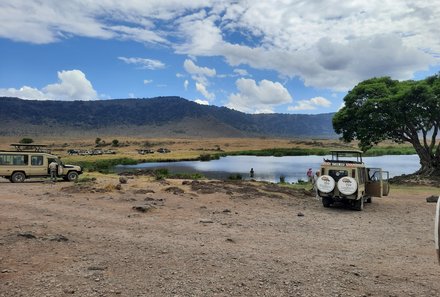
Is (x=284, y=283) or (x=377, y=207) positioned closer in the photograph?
(x=284, y=283)

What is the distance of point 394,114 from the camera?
33031 millimetres

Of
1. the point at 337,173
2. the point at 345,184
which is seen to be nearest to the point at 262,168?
the point at 337,173

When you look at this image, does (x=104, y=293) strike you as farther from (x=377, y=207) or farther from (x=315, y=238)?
(x=377, y=207)

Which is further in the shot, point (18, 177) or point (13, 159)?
point (18, 177)

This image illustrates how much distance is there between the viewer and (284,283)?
8.41m

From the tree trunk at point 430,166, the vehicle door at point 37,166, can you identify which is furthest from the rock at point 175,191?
the tree trunk at point 430,166

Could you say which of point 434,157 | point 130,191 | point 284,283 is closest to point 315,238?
point 284,283

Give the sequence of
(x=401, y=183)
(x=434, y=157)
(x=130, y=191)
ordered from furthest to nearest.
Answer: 1. (x=434, y=157)
2. (x=401, y=183)
3. (x=130, y=191)

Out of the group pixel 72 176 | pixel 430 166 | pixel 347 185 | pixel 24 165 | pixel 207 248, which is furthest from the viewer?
pixel 430 166

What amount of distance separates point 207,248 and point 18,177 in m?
21.3

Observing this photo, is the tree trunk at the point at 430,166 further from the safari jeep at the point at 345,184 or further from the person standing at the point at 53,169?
the person standing at the point at 53,169

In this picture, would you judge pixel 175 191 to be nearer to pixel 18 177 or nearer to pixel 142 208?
pixel 142 208

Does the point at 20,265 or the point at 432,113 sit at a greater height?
the point at 432,113

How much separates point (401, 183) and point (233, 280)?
27665mm
